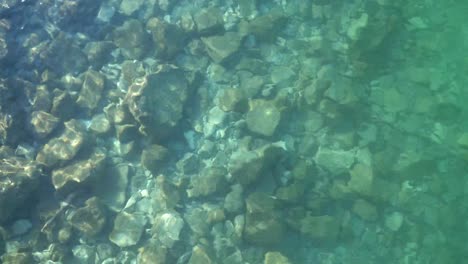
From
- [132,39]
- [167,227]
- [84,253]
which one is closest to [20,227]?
[84,253]

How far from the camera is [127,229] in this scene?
6543mm

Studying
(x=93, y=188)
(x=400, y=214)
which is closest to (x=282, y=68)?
(x=400, y=214)

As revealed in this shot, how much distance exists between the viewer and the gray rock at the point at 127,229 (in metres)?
6.46

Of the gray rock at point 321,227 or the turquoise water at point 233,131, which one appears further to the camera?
the turquoise water at point 233,131

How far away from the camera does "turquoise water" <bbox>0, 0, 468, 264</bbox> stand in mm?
6430

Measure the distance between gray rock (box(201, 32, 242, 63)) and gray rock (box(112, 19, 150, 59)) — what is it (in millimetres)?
1325

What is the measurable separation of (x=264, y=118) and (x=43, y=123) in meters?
4.19

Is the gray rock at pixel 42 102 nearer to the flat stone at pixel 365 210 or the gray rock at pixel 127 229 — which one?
the gray rock at pixel 127 229

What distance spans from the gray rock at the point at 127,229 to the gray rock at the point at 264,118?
8.37ft

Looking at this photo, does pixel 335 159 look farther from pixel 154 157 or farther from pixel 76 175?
pixel 76 175

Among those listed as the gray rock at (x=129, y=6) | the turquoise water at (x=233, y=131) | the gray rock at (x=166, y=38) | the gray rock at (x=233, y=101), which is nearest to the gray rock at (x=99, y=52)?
the turquoise water at (x=233, y=131)

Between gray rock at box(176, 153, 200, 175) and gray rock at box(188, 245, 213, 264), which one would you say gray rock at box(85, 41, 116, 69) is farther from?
gray rock at box(188, 245, 213, 264)

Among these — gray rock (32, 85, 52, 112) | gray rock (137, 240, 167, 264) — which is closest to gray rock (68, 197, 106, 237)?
gray rock (137, 240, 167, 264)

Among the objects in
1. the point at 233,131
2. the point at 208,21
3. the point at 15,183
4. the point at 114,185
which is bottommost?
the point at 114,185
